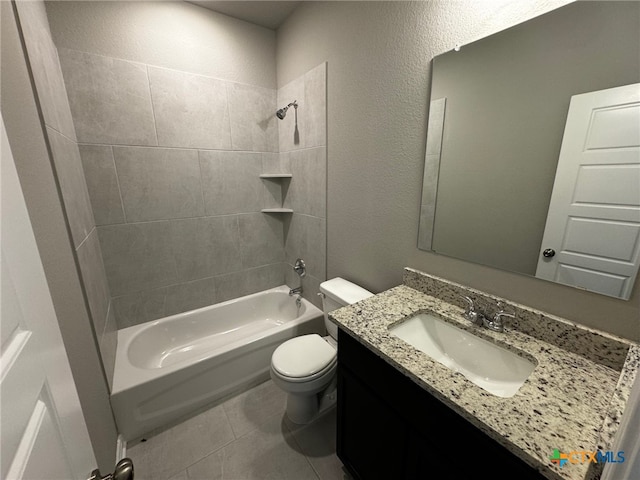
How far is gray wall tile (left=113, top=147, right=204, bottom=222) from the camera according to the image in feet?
5.71

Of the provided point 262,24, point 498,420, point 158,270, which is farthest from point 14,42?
point 498,420

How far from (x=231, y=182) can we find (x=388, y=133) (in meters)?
1.32

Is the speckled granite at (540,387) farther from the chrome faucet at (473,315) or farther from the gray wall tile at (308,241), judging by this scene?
the gray wall tile at (308,241)

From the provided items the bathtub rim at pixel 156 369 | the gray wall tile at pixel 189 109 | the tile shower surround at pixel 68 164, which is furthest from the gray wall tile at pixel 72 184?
the bathtub rim at pixel 156 369

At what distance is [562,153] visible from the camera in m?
0.85

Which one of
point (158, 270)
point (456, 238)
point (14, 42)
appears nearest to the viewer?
point (14, 42)

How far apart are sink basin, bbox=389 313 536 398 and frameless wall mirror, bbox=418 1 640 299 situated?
0.31 m

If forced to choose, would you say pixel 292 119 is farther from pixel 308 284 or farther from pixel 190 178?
pixel 308 284

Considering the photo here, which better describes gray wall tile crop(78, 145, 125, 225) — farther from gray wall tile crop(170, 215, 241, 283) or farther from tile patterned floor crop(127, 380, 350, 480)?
tile patterned floor crop(127, 380, 350, 480)

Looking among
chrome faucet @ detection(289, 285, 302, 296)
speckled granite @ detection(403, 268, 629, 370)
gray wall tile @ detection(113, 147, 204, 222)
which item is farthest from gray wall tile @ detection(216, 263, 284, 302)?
speckled granite @ detection(403, 268, 629, 370)

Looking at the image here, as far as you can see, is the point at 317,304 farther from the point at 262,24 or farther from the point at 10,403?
the point at 262,24

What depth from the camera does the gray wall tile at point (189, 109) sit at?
176 centimetres

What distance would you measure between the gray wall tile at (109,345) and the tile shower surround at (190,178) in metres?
0.15

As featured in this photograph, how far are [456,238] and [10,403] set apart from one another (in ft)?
4.38
